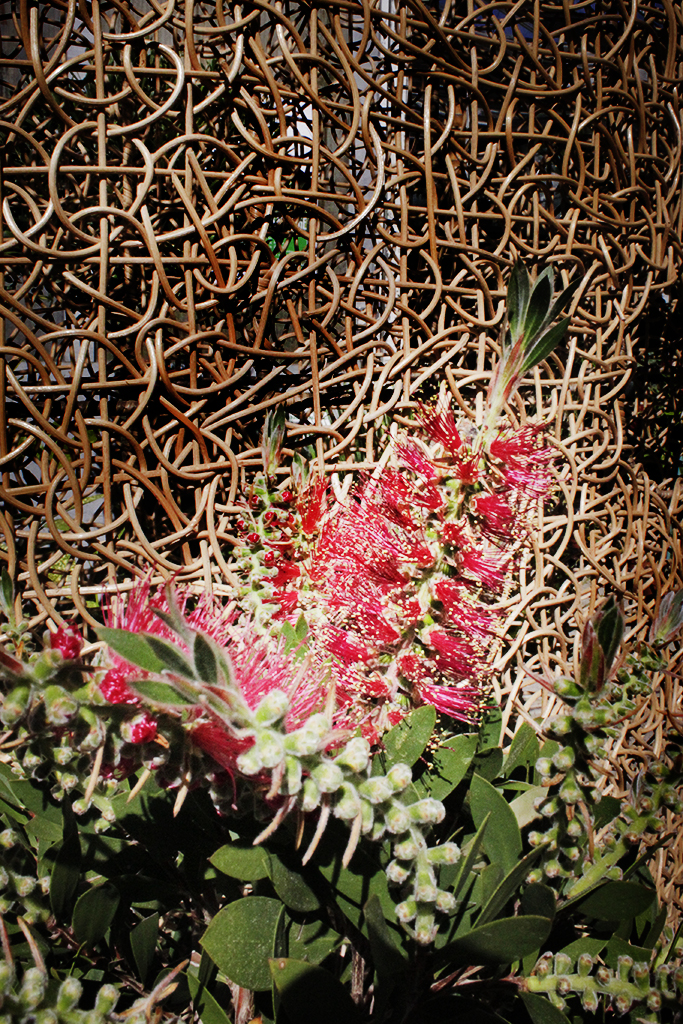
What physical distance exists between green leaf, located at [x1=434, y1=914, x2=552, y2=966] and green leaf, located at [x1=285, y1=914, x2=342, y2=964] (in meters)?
0.08

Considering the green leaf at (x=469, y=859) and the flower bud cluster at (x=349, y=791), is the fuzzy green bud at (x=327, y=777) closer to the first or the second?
the flower bud cluster at (x=349, y=791)

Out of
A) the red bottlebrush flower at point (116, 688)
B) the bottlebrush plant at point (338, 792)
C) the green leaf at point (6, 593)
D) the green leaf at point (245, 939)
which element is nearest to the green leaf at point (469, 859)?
the bottlebrush plant at point (338, 792)

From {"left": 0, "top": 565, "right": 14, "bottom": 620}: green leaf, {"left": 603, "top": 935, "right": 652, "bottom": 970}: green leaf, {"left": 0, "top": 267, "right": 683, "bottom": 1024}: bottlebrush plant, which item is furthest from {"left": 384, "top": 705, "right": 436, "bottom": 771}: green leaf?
{"left": 0, "top": 565, "right": 14, "bottom": 620}: green leaf

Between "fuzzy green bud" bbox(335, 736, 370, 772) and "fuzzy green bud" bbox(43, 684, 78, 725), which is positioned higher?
"fuzzy green bud" bbox(43, 684, 78, 725)

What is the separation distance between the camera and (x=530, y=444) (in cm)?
44

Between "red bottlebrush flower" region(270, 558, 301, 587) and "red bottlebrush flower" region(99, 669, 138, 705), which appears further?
"red bottlebrush flower" region(270, 558, 301, 587)

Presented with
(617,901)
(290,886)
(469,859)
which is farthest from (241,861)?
(617,901)

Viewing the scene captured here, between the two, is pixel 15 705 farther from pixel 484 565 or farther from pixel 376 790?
pixel 484 565

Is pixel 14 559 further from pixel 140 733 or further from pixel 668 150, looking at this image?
pixel 668 150

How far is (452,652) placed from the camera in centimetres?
42

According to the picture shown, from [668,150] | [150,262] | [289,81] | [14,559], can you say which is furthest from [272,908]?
[668,150]

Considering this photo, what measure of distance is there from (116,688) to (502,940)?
0.83ft

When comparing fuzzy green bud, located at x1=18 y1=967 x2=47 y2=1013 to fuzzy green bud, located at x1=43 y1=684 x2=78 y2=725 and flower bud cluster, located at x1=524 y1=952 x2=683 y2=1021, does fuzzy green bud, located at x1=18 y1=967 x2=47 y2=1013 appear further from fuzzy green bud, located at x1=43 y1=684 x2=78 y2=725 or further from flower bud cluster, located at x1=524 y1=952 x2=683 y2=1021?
flower bud cluster, located at x1=524 y1=952 x2=683 y2=1021

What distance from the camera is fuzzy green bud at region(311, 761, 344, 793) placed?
0.85 feet
